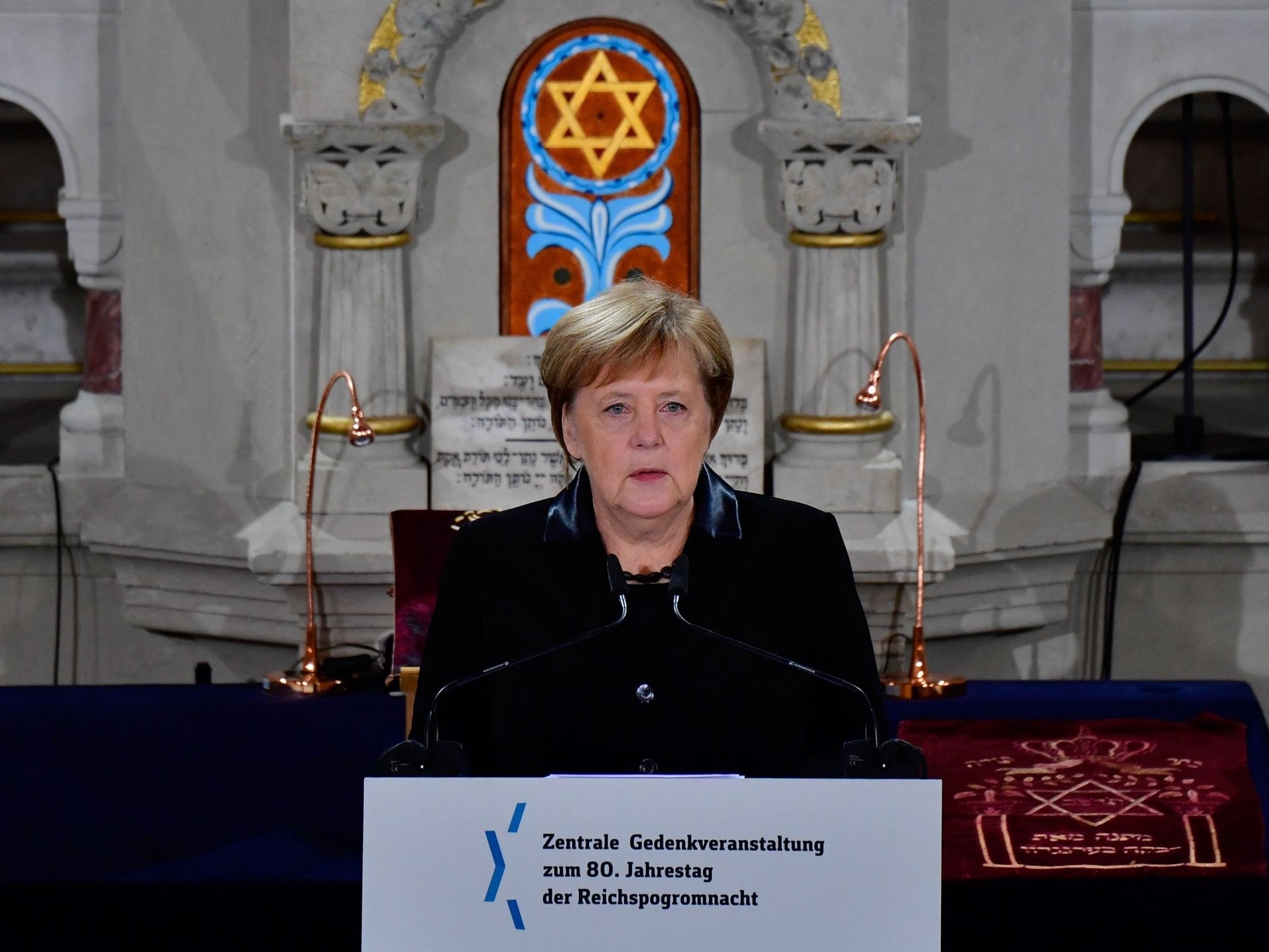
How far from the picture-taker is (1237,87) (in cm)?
511

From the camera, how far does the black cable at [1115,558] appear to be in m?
5.12

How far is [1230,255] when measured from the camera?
6.37m

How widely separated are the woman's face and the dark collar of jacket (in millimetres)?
101

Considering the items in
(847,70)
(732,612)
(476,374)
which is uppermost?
(847,70)

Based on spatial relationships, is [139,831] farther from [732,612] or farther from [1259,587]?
[1259,587]

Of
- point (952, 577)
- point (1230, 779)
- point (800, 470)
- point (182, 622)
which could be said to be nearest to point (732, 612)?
point (1230, 779)

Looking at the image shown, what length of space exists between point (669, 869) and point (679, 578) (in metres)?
0.42

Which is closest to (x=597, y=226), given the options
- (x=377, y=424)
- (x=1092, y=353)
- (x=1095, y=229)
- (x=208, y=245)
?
(x=377, y=424)

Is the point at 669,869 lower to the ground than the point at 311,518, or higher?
lower

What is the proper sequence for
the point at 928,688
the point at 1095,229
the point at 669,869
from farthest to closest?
the point at 1095,229
the point at 928,688
the point at 669,869

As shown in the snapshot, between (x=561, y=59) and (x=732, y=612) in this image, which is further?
(x=561, y=59)

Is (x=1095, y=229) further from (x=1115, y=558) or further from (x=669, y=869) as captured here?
(x=669, y=869)

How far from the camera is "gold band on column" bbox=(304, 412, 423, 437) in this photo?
178 inches

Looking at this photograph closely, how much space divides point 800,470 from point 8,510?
243 centimetres
